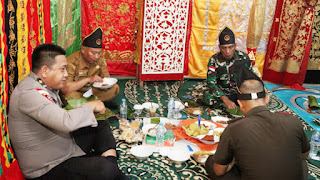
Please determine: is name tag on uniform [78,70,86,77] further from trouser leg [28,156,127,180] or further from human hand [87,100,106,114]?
trouser leg [28,156,127,180]

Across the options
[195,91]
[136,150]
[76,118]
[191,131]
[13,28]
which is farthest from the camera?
[195,91]

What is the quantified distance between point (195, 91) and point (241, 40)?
161 centimetres

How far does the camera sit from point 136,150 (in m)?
2.94

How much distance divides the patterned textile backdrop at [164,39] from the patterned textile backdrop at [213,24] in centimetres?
49

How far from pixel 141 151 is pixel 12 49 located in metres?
1.50

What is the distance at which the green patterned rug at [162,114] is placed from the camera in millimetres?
2719

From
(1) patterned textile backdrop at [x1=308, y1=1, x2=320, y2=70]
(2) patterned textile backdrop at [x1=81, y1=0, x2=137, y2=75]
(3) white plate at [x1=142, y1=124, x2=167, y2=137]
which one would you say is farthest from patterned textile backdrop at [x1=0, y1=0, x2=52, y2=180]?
(1) patterned textile backdrop at [x1=308, y1=1, x2=320, y2=70]

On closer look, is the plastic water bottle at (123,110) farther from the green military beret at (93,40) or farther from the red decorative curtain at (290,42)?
the red decorative curtain at (290,42)

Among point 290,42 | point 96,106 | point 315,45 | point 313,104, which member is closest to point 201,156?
point 96,106

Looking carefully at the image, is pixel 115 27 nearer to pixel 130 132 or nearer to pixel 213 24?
pixel 213 24

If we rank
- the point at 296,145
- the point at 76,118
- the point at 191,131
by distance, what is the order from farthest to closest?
the point at 191,131 < the point at 76,118 < the point at 296,145

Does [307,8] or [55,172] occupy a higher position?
[307,8]

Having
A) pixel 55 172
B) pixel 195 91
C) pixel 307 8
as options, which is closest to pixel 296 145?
pixel 55 172

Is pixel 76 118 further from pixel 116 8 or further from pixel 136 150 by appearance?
pixel 116 8
